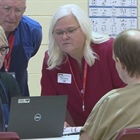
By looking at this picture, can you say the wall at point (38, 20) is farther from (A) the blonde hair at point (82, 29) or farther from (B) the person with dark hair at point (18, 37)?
(A) the blonde hair at point (82, 29)

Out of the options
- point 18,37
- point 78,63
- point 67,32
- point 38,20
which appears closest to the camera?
point 67,32

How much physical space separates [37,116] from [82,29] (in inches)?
30.0

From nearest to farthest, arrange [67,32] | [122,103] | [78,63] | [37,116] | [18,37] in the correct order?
[122,103], [37,116], [67,32], [78,63], [18,37]

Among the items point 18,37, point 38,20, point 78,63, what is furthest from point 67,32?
point 38,20

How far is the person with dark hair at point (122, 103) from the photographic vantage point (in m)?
1.68

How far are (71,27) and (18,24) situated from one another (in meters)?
0.57

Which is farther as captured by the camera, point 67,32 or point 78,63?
point 78,63

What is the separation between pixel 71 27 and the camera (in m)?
2.60

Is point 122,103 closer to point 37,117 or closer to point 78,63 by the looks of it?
point 37,117

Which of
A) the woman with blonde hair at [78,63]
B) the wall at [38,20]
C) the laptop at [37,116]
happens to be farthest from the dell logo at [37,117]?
the wall at [38,20]

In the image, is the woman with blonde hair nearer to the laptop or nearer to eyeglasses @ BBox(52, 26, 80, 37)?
eyeglasses @ BBox(52, 26, 80, 37)

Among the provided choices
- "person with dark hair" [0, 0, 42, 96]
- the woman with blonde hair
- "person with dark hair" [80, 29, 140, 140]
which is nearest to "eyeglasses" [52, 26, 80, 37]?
the woman with blonde hair

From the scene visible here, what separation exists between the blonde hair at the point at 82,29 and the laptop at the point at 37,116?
60 cm

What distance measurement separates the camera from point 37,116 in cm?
211
